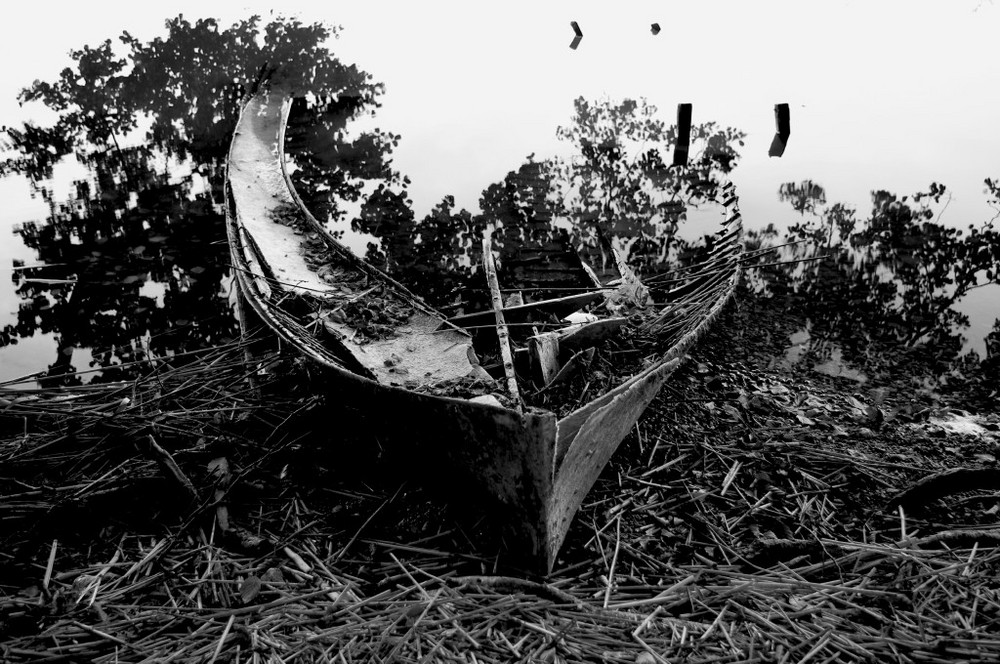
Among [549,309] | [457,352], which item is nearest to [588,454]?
[457,352]

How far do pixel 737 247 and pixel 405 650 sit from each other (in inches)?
153

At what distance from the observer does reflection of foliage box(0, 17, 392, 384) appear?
4.04m

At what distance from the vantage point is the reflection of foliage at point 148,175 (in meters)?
4.04

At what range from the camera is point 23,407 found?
2627 mm

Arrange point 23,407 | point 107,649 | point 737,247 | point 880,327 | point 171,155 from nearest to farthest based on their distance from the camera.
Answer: point 107,649
point 23,407
point 880,327
point 737,247
point 171,155

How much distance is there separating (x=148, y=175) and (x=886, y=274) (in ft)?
24.9

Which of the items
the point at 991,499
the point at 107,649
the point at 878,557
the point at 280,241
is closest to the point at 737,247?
the point at 991,499

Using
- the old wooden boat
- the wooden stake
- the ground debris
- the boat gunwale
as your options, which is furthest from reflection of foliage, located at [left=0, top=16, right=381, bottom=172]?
the ground debris

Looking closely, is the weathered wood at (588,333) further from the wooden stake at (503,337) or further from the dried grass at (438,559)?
the dried grass at (438,559)

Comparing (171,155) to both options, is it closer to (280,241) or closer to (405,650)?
(280,241)

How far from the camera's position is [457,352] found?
3004mm

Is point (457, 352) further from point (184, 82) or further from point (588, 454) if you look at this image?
point (184, 82)

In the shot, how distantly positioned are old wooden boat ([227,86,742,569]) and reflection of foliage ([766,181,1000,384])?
2.62 ft

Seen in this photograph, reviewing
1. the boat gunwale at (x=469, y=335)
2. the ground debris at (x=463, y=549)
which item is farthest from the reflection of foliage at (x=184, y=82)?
the ground debris at (x=463, y=549)
